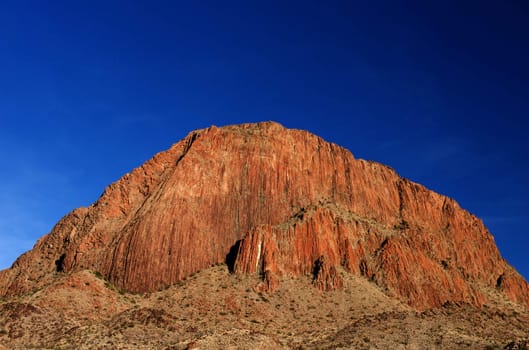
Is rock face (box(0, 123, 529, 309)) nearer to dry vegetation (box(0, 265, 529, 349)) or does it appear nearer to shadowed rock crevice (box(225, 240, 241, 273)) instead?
shadowed rock crevice (box(225, 240, 241, 273))

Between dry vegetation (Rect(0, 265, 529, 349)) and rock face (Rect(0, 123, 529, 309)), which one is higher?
rock face (Rect(0, 123, 529, 309))

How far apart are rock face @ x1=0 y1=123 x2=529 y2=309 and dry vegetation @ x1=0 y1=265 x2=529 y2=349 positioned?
3326 mm

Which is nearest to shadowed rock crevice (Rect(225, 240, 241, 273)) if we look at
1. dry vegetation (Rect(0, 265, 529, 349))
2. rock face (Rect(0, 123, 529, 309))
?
rock face (Rect(0, 123, 529, 309))

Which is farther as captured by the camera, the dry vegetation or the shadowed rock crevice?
the shadowed rock crevice

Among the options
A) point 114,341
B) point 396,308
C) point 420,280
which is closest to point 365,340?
point 396,308

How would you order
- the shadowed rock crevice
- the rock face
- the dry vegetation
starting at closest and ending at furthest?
the dry vegetation < the rock face < the shadowed rock crevice

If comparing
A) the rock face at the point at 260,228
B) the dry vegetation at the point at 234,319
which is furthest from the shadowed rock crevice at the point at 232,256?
the dry vegetation at the point at 234,319

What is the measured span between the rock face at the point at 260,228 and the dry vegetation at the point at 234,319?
3.33 metres

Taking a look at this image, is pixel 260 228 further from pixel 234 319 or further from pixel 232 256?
pixel 234 319

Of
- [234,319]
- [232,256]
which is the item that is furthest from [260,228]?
[234,319]

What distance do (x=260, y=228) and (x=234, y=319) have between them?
1921cm

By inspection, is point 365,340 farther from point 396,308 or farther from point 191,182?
point 191,182

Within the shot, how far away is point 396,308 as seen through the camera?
87.0 metres

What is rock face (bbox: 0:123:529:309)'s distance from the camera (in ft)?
298
